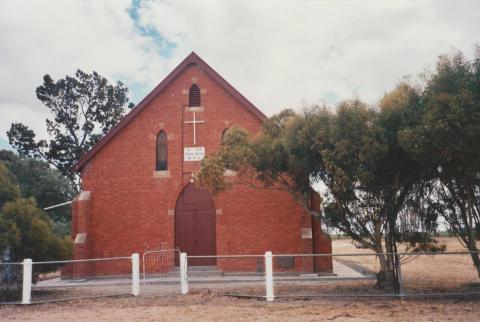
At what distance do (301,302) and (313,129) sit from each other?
16.4 ft

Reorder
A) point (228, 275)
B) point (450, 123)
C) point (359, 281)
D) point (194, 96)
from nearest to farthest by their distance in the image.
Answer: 1. point (450, 123)
2. point (359, 281)
3. point (228, 275)
4. point (194, 96)

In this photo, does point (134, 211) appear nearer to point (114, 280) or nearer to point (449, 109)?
point (114, 280)

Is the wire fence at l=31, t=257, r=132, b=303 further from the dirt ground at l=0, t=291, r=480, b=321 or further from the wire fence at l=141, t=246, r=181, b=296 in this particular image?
the dirt ground at l=0, t=291, r=480, b=321

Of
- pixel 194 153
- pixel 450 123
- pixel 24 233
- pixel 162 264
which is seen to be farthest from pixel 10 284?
pixel 450 123

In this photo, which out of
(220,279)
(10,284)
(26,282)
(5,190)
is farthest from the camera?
(220,279)

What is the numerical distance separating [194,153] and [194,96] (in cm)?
282

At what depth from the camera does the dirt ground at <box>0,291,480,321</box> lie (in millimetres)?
10625

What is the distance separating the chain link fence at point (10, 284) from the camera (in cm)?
1453

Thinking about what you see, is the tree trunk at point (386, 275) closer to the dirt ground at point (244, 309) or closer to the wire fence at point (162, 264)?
the dirt ground at point (244, 309)

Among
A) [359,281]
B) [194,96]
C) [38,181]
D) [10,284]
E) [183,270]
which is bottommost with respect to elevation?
[359,281]

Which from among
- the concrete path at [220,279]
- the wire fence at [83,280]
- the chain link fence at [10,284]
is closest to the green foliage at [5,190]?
the chain link fence at [10,284]

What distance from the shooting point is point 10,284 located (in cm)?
1481

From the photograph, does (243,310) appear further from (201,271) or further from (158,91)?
(158,91)

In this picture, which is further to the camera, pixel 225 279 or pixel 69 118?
pixel 69 118
